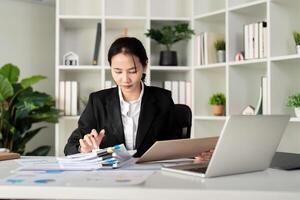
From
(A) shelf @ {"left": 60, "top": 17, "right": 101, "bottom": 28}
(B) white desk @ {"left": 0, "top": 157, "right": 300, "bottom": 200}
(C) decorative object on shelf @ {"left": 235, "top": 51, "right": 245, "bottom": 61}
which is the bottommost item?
(B) white desk @ {"left": 0, "top": 157, "right": 300, "bottom": 200}

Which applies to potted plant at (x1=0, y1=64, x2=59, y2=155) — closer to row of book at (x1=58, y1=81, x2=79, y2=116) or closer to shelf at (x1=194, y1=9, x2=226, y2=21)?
row of book at (x1=58, y1=81, x2=79, y2=116)

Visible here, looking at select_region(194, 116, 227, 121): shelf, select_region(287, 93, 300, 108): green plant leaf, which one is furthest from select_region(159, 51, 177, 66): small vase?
select_region(287, 93, 300, 108): green plant leaf

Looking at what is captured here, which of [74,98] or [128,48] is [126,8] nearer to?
[74,98]

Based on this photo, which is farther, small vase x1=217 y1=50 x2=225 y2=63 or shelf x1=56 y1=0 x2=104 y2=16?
shelf x1=56 y1=0 x2=104 y2=16

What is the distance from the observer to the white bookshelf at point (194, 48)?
9.63 feet

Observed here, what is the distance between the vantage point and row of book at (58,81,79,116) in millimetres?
3598

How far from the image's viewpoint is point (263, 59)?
2.96m

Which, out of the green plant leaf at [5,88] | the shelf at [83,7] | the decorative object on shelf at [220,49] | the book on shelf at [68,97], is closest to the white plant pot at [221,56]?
the decorative object on shelf at [220,49]

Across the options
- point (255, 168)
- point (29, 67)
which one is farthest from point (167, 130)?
point (29, 67)

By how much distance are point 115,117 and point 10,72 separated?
6.70ft

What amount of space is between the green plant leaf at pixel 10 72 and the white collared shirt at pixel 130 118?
1979 millimetres

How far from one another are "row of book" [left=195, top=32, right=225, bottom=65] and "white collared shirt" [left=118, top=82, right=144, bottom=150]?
1508 millimetres

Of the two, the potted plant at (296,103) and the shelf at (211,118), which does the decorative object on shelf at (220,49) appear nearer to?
the shelf at (211,118)

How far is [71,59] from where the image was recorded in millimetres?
3664
